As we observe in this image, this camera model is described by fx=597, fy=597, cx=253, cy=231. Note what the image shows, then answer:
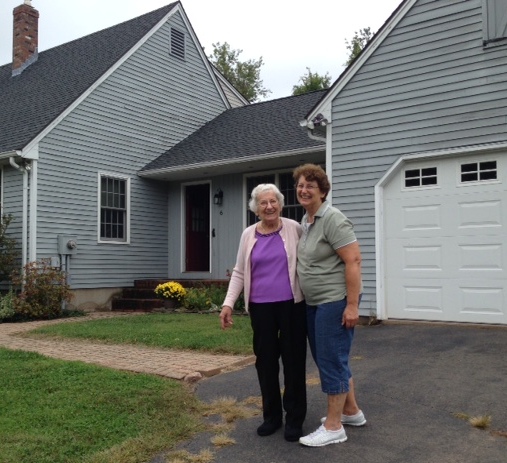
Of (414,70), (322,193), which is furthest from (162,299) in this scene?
(322,193)

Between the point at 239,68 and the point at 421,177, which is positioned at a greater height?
the point at 239,68

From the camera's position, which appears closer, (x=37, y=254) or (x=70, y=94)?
(x=37, y=254)

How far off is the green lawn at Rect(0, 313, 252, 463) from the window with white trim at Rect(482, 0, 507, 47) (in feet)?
17.0

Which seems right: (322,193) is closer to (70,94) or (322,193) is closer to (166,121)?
(70,94)

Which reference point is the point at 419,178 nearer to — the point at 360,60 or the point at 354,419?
the point at 360,60

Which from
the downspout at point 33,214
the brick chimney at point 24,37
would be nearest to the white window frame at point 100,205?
the downspout at point 33,214

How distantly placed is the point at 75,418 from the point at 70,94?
394 inches

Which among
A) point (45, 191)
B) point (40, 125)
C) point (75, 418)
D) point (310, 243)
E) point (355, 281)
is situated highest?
point (40, 125)

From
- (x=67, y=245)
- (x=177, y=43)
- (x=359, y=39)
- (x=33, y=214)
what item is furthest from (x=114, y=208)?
(x=359, y=39)

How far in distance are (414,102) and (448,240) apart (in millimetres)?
2064

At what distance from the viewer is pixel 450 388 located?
4824 millimetres

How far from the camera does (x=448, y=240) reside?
812 centimetres

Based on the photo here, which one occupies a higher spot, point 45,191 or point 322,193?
point 45,191

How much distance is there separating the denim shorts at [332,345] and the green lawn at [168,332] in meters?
3.02
